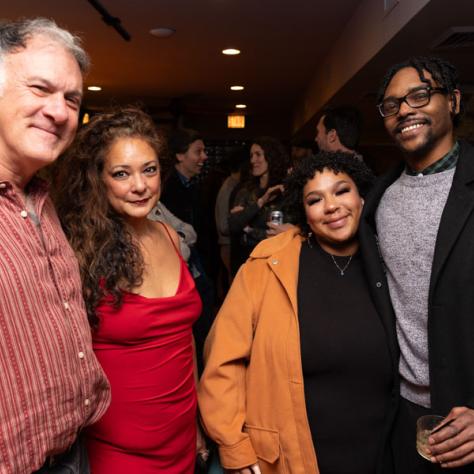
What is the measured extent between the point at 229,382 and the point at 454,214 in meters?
0.84

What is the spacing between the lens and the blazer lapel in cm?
135

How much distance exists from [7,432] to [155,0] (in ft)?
12.8

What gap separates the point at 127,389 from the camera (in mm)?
1537

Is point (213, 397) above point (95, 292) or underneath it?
underneath

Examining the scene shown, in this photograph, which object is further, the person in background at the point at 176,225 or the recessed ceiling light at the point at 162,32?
the recessed ceiling light at the point at 162,32

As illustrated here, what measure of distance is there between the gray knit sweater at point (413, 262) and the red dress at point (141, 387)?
663mm

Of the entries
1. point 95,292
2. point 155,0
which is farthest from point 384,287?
point 155,0

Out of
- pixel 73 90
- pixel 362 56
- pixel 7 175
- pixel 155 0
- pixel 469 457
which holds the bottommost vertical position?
pixel 469 457

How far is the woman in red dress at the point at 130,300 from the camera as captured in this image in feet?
4.98

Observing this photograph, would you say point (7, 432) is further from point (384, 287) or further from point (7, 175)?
→ point (384, 287)

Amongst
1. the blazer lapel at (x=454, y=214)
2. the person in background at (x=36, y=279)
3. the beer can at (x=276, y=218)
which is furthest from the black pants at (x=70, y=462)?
the beer can at (x=276, y=218)

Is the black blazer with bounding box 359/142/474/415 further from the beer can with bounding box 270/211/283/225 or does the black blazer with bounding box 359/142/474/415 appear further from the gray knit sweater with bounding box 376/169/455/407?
the beer can with bounding box 270/211/283/225

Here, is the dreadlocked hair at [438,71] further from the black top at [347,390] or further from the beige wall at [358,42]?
the beige wall at [358,42]

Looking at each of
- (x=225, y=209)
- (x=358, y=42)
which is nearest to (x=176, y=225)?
(x=225, y=209)
